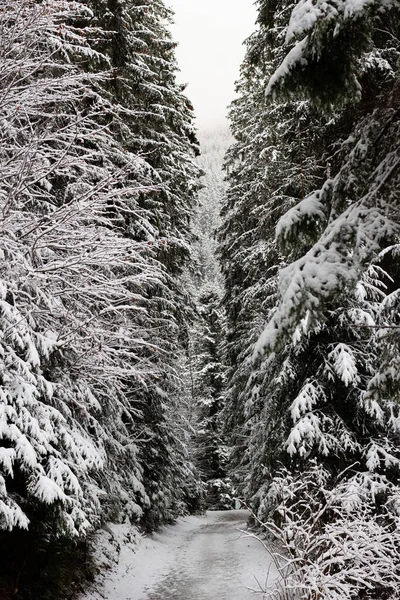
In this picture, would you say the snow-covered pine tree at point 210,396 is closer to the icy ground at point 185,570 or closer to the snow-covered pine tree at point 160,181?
the snow-covered pine tree at point 160,181

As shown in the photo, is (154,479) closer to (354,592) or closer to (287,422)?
(287,422)

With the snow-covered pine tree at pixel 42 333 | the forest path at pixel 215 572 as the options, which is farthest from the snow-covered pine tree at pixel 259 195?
the snow-covered pine tree at pixel 42 333

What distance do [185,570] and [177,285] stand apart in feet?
26.9

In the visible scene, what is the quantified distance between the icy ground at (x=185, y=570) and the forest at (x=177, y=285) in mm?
733

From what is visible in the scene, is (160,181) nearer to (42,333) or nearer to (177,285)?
(177,285)

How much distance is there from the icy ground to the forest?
733mm

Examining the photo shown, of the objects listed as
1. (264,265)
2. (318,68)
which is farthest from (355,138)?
(264,265)

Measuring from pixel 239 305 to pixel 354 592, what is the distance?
14128mm

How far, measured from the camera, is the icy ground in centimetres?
813

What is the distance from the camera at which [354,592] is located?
4375 mm

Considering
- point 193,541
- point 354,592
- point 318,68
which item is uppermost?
point 318,68

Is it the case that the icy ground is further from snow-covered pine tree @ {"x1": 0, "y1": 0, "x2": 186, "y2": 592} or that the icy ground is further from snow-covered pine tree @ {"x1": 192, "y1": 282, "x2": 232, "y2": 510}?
snow-covered pine tree @ {"x1": 192, "y1": 282, "x2": 232, "y2": 510}

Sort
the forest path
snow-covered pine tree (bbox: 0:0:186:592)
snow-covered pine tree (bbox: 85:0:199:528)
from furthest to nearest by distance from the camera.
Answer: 1. snow-covered pine tree (bbox: 85:0:199:528)
2. the forest path
3. snow-covered pine tree (bbox: 0:0:186:592)

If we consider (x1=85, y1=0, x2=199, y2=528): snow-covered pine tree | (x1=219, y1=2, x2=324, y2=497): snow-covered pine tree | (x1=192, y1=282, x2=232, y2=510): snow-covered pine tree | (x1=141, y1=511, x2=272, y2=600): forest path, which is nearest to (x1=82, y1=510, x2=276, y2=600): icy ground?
(x1=141, y1=511, x2=272, y2=600): forest path
